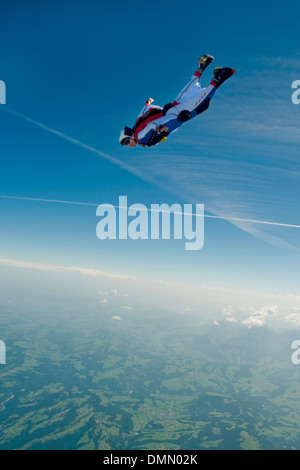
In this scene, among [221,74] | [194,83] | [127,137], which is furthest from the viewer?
[127,137]

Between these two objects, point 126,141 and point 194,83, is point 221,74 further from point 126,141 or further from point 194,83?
point 126,141

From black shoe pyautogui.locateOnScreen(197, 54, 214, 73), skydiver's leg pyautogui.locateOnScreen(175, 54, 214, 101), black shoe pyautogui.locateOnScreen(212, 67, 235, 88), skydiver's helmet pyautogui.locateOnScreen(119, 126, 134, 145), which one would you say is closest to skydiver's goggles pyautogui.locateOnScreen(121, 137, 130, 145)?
skydiver's helmet pyautogui.locateOnScreen(119, 126, 134, 145)

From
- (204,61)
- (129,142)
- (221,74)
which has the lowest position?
(129,142)

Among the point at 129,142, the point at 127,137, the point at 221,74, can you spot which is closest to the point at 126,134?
the point at 127,137

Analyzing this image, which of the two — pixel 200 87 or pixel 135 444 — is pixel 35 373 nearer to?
pixel 135 444

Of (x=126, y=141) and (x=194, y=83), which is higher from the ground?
(x=194, y=83)

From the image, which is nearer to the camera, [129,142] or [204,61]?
[204,61]

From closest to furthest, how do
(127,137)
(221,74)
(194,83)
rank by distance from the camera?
(221,74), (194,83), (127,137)
